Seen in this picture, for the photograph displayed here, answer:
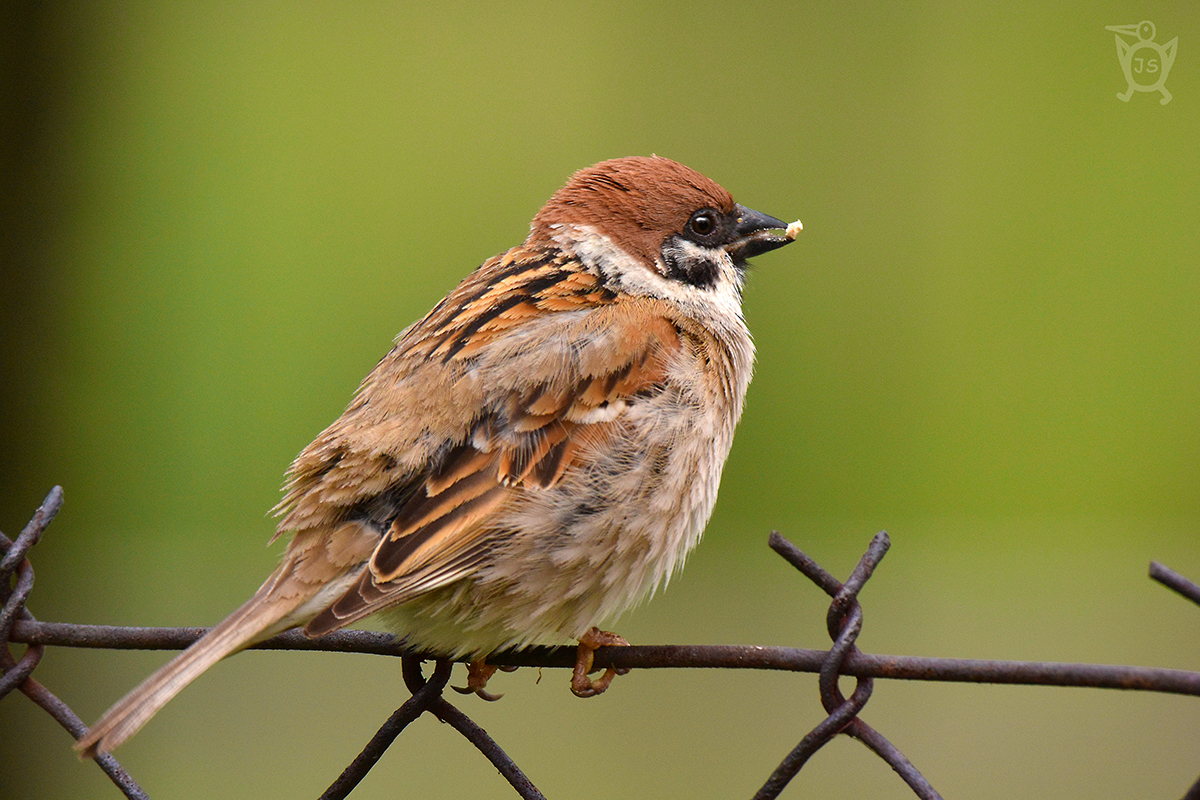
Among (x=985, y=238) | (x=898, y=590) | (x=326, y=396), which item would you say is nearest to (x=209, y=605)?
(x=326, y=396)

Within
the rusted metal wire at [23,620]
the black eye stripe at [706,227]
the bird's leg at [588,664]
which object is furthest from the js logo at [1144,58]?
the rusted metal wire at [23,620]

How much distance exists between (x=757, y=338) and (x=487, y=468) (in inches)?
113

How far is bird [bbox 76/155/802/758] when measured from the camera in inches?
77.6

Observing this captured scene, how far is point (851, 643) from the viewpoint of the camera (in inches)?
55.3

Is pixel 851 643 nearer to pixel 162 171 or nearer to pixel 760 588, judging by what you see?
pixel 760 588

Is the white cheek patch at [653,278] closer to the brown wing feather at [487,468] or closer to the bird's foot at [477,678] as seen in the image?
the brown wing feather at [487,468]

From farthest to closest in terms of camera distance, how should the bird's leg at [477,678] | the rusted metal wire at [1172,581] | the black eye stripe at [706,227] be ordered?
the black eye stripe at [706,227]
the bird's leg at [477,678]
the rusted metal wire at [1172,581]

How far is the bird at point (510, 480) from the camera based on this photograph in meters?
1.97

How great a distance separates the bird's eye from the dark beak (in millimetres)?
68

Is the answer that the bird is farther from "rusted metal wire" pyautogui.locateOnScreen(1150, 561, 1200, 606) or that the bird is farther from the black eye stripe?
"rusted metal wire" pyautogui.locateOnScreen(1150, 561, 1200, 606)

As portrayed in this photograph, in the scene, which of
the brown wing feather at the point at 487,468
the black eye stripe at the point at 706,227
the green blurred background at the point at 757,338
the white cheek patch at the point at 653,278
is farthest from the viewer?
the green blurred background at the point at 757,338

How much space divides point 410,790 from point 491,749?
329 cm

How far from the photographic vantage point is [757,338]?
15.5 ft

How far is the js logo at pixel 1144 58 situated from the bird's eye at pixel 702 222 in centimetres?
260
